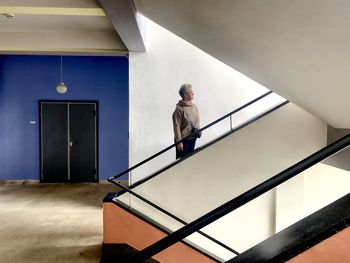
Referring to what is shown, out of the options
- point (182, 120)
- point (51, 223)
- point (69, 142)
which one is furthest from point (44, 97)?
point (182, 120)

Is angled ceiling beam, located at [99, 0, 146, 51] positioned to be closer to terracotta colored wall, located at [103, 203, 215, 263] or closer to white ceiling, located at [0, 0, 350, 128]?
white ceiling, located at [0, 0, 350, 128]

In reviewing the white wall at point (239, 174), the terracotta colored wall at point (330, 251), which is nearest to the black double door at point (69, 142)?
the white wall at point (239, 174)

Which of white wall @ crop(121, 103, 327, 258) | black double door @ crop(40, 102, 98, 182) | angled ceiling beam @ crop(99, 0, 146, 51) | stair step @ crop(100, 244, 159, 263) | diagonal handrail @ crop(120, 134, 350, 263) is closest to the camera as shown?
diagonal handrail @ crop(120, 134, 350, 263)

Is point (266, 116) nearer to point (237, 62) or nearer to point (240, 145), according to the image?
point (240, 145)

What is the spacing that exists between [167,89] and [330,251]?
4420 mm

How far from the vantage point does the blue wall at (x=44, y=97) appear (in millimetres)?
7684

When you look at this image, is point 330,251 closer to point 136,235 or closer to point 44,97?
point 136,235

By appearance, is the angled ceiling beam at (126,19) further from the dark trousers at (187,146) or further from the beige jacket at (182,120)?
the dark trousers at (187,146)

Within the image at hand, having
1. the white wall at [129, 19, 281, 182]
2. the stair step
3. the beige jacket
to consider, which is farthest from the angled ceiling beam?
the stair step

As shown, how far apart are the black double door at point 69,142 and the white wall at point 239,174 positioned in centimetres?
424

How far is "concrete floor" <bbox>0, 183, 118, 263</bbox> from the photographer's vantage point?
371 cm

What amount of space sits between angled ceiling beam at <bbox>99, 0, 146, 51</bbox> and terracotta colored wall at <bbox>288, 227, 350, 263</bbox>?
2.50 m

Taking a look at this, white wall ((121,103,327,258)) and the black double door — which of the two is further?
the black double door

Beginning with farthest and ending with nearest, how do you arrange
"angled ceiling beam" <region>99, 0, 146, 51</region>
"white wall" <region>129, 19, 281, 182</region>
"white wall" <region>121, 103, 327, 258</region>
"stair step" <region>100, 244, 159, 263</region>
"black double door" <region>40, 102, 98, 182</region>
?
1. "black double door" <region>40, 102, 98, 182</region>
2. "white wall" <region>129, 19, 281, 182</region>
3. "white wall" <region>121, 103, 327, 258</region>
4. "stair step" <region>100, 244, 159, 263</region>
5. "angled ceiling beam" <region>99, 0, 146, 51</region>
